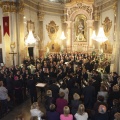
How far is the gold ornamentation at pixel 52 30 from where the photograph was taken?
24.0 meters

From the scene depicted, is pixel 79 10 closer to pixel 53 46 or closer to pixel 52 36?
pixel 52 36

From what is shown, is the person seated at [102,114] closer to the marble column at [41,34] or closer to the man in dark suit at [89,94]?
the man in dark suit at [89,94]

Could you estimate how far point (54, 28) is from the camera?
967 inches

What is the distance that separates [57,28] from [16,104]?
16.4 metres

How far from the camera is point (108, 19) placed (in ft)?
67.0

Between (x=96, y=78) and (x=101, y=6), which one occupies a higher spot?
(x=101, y=6)

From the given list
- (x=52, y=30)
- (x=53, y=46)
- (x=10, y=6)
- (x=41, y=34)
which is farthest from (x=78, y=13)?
(x=10, y=6)

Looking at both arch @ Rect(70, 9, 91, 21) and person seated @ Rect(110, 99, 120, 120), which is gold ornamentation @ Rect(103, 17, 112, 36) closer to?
arch @ Rect(70, 9, 91, 21)

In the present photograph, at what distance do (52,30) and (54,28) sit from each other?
40 cm

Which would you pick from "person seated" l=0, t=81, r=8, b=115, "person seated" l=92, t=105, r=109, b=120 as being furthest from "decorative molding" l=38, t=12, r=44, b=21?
"person seated" l=92, t=105, r=109, b=120

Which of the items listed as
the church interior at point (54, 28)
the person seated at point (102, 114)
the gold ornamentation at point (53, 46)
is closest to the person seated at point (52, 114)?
the person seated at point (102, 114)

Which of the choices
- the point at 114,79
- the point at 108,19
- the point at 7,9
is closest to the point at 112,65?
the point at 114,79

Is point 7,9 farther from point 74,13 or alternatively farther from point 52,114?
point 52,114

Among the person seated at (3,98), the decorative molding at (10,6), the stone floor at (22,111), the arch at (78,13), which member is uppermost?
the arch at (78,13)
